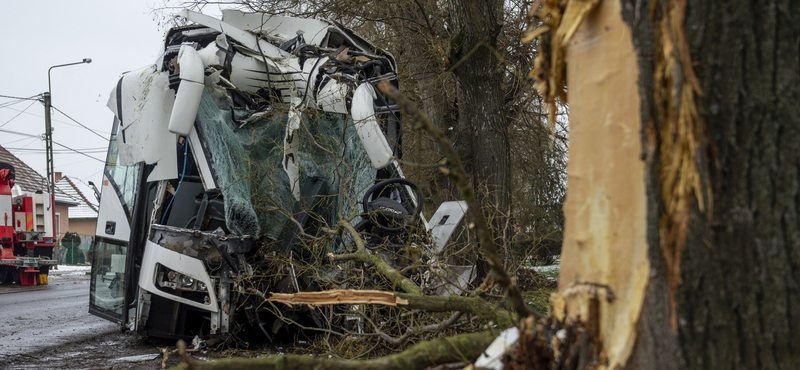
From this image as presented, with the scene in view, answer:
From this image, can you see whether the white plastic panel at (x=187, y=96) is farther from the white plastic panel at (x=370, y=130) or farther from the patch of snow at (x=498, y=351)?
the patch of snow at (x=498, y=351)

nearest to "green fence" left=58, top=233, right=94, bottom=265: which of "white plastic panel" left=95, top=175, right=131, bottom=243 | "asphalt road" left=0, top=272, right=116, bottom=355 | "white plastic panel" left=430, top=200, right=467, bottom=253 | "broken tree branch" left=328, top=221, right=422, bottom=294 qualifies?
"asphalt road" left=0, top=272, right=116, bottom=355

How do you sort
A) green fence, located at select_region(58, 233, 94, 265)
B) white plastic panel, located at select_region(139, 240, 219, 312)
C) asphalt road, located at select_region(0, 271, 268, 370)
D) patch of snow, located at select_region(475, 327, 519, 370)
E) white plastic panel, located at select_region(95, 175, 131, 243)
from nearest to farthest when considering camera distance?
patch of snow, located at select_region(475, 327, 519, 370) → asphalt road, located at select_region(0, 271, 268, 370) → white plastic panel, located at select_region(139, 240, 219, 312) → white plastic panel, located at select_region(95, 175, 131, 243) → green fence, located at select_region(58, 233, 94, 265)

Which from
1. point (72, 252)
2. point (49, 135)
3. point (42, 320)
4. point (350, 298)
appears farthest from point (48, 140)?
point (350, 298)

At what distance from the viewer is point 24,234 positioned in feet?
43.5

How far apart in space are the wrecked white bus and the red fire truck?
332 inches

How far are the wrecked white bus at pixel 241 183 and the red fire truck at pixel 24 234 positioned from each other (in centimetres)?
843

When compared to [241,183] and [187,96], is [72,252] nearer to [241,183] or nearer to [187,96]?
[241,183]

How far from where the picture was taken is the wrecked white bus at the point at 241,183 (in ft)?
16.8

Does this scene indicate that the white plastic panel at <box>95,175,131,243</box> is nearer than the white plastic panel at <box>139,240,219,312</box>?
No

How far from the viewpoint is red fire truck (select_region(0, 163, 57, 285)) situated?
1299cm

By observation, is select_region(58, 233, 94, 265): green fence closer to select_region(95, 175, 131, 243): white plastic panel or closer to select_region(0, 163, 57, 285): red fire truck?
select_region(0, 163, 57, 285): red fire truck

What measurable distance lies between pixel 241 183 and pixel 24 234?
1034 centimetres

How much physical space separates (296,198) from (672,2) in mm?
4527

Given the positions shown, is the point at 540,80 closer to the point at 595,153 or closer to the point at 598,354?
the point at 595,153
